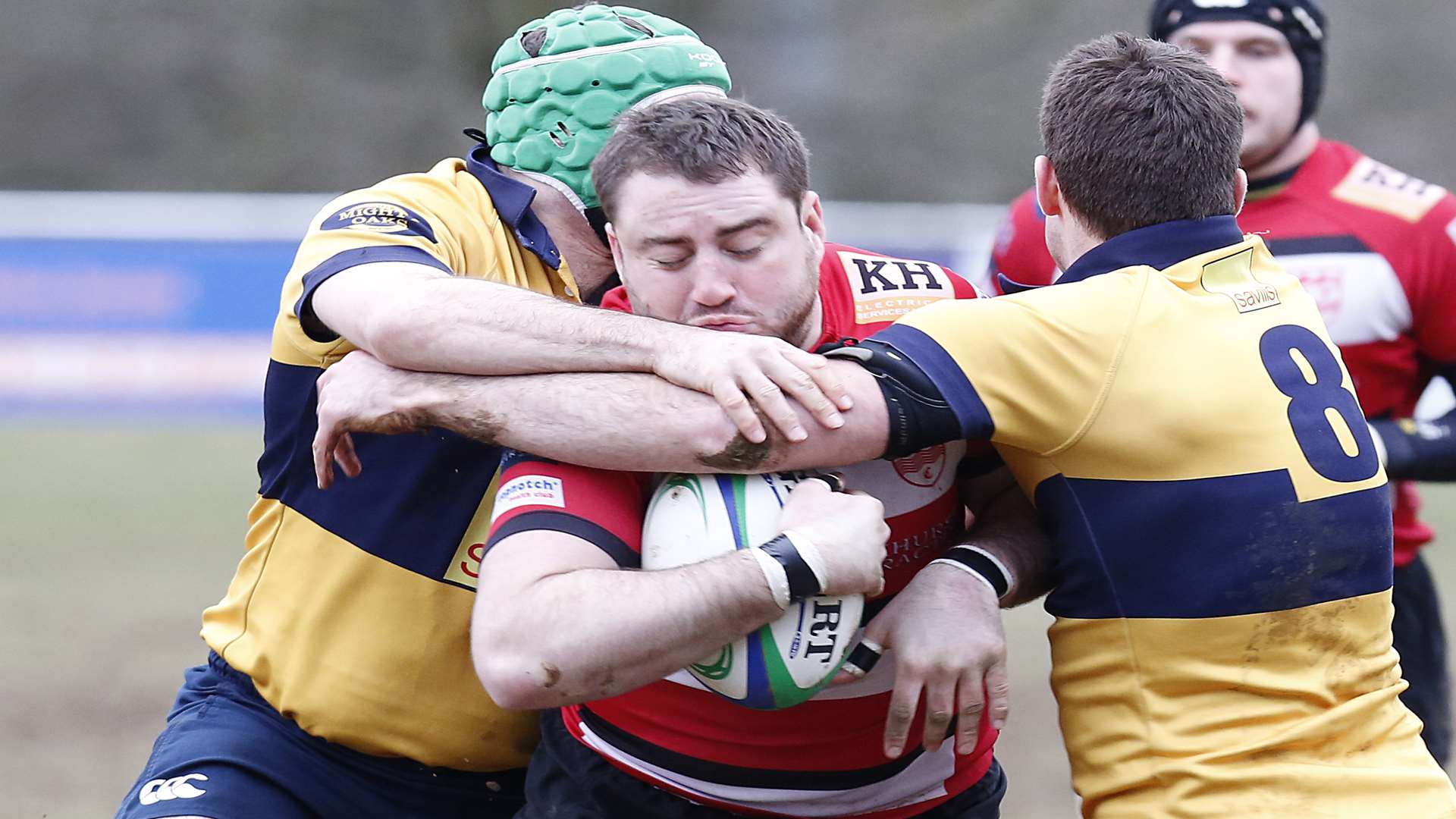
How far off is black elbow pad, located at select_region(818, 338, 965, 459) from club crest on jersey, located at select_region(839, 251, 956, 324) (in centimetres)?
49

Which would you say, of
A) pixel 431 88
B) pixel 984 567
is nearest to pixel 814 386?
pixel 984 567

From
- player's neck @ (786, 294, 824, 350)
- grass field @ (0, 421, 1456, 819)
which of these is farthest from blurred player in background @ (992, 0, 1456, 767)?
player's neck @ (786, 294, 824, 350)

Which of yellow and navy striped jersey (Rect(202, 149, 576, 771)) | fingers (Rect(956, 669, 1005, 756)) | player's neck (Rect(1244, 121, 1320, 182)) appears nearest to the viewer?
fingers (Rect(956, 669, 1005, 756))

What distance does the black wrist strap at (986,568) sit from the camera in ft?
Answer: 9.86

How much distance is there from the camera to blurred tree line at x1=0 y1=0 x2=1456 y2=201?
23234mm

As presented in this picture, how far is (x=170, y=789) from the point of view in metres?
3.44

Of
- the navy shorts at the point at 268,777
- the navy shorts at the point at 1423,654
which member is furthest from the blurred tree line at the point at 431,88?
the navy shorts at the point at 268,777

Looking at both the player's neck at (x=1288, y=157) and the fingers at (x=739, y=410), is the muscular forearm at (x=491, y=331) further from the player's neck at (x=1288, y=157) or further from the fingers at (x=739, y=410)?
the player's neck at (x=1288, y=157)

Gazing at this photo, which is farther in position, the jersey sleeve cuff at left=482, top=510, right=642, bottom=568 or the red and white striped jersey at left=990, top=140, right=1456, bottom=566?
the red and white striped jersey at left=990, top=140, right=1456, bottom=566

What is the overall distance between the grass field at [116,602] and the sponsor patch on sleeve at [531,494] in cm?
381

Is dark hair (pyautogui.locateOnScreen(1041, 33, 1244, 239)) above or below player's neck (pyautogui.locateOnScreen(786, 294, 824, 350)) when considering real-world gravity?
above

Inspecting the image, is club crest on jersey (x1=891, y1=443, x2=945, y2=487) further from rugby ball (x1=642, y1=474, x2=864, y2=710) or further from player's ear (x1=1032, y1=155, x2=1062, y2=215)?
player's ear (x1=1032, y1=155, x2=1062, y2=215)

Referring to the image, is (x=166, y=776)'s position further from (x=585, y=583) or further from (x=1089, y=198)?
(x=1089, y=198)

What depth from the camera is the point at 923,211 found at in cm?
1412
